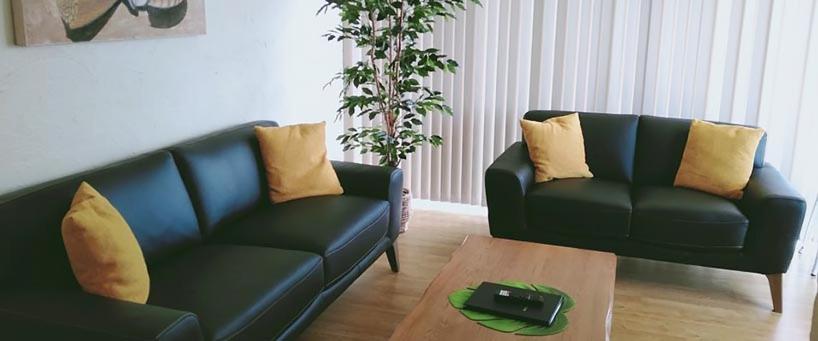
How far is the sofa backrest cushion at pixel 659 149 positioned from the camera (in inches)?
154

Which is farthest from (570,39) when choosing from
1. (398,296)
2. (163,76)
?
(163,76)

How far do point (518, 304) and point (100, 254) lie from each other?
1321 mm

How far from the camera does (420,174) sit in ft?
16.2

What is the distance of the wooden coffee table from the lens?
7.42ft

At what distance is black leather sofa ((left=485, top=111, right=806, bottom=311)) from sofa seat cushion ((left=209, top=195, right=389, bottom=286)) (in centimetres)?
76

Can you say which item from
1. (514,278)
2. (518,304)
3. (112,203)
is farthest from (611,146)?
(112,203)

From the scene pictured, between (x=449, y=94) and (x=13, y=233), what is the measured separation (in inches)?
118

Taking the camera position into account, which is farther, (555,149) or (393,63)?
(393,63)

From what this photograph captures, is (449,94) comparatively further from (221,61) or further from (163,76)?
(163,76)

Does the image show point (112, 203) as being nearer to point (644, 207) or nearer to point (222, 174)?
point (222, 174)

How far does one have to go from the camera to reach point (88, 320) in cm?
196

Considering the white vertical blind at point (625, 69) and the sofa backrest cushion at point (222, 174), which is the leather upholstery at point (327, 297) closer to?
the sofa backrest cushion at point (222, 174)

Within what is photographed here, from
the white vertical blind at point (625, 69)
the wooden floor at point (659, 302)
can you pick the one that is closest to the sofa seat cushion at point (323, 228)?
the wooden floor at point (659, 302)

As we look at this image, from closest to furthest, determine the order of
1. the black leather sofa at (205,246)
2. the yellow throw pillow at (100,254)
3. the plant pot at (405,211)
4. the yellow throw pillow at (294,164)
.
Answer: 1. the black leather sofa at (205,246)
2. the yellow throw pillow at (100,254)
3. the yellow throw pillow at (294,164)
4. the plant pot at (405,211)
